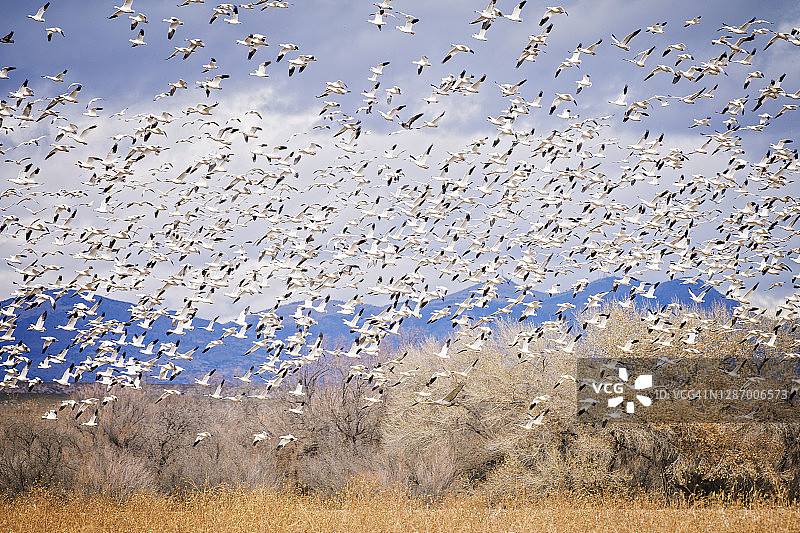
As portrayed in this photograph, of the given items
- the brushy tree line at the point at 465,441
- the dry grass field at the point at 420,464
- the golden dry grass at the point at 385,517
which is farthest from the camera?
the brushy tree line at the point at 465,441

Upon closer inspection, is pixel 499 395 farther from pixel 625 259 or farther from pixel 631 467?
pixel 625 259

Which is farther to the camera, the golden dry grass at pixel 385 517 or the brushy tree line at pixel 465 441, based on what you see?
the brushy tree line at pixel 465 441

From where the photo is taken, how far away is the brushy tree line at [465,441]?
34.8 meters

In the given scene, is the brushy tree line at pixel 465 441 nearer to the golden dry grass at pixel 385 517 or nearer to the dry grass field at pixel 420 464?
the dry grass field at pixel 420 464

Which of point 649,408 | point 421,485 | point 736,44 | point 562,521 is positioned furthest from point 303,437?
point 736,44

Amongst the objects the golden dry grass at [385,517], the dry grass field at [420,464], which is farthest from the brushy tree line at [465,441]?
the golden dry grass at [385,517]

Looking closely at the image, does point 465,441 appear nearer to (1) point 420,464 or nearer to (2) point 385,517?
(1) point 420,464

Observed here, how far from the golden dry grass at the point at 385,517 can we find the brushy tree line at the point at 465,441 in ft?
8.98

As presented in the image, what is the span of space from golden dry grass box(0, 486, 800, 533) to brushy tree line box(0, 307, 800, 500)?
8.98 ft

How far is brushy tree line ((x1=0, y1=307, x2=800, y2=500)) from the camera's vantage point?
34.8 metres

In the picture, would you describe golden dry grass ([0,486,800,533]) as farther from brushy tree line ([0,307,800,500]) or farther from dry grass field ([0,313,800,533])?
brushy tree line ([0,307,800,500])

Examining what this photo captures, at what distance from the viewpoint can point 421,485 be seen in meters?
36.3

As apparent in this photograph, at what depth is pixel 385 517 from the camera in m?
25.6

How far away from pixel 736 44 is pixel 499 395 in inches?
777
